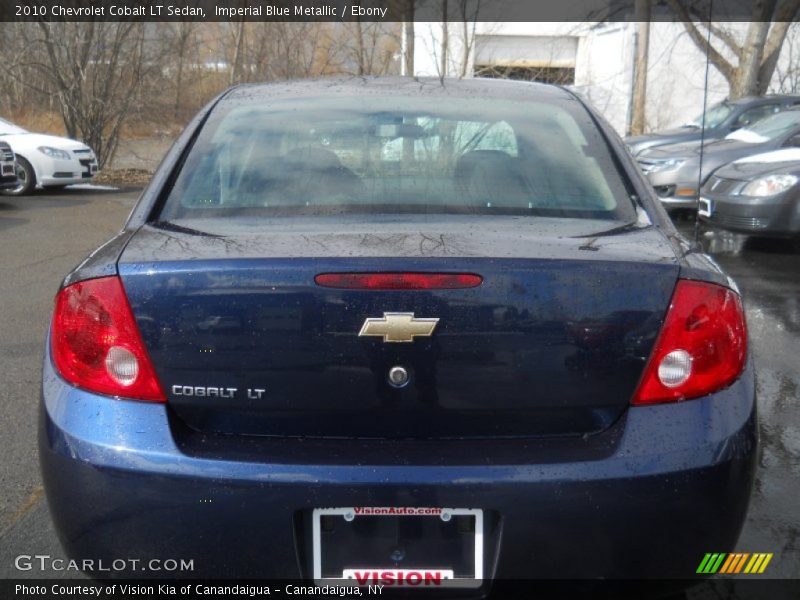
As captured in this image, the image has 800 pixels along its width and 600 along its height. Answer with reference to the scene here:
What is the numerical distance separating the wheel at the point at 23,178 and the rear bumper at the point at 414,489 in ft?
41.4

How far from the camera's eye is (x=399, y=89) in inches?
128

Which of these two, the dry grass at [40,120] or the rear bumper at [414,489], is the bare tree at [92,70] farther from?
the rear bumper at [414,489]

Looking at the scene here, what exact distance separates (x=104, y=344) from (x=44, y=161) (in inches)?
498

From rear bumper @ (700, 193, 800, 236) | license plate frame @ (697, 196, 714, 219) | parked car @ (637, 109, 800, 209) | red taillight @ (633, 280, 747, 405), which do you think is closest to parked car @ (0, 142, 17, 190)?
parked car @ (637, 109, 800, 209)

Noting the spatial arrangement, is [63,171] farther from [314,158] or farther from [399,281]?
[399,281]

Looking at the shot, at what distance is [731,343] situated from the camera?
7.26 feet

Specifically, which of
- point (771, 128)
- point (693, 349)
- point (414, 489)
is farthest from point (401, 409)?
point (771, 128)

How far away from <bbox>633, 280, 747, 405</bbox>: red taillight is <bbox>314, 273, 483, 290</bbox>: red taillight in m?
0.47

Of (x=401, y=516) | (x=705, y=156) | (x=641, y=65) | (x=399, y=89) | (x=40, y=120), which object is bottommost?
(x=40, y=120)

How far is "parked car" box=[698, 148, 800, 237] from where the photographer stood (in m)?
8.79

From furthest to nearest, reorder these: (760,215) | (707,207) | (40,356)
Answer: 1. (707,207)
2. (760,215)
3. (40,356)

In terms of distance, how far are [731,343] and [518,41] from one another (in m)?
29.6

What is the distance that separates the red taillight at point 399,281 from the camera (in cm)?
204

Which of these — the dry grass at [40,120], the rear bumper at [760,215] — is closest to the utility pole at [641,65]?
the dry grass at [40,120]
